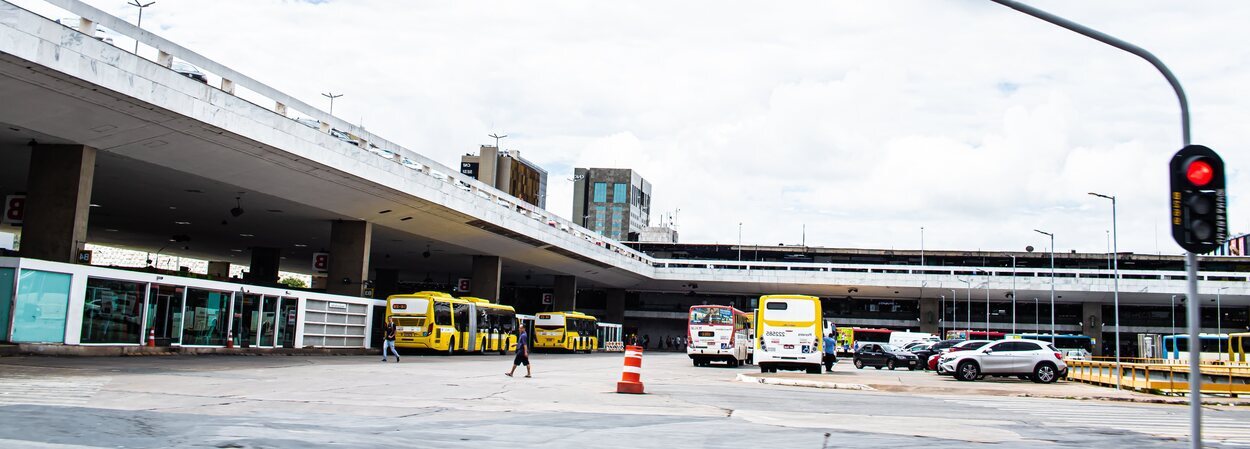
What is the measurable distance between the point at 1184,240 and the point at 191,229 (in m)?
56.8

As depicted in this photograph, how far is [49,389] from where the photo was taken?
15633 millimetres

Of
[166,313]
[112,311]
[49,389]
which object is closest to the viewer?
[49,389]

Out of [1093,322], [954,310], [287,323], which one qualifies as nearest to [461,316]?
[287,323]

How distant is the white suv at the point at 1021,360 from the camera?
34656mm

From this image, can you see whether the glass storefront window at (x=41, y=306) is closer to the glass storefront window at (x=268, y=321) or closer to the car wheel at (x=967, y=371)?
the glass storefront window at (x=268, y=321)

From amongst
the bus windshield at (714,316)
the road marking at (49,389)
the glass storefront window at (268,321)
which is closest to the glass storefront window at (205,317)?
the glass storefront window at (268,321)

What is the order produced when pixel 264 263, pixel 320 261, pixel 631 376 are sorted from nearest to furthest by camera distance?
pixel 631 376, pixel 320 261, pixel 264 263

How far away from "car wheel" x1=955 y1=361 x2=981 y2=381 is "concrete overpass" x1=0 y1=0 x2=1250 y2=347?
22.0 metres

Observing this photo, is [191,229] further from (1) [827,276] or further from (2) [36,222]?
(1) [827,276]

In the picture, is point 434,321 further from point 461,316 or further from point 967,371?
point 967,371

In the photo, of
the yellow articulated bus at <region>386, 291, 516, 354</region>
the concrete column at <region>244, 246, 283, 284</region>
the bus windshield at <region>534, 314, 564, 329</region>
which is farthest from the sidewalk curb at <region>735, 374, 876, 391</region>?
the concrete column at <region>244, 246, 283, 284</region>

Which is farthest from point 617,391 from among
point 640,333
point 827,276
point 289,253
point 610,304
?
point 640,333

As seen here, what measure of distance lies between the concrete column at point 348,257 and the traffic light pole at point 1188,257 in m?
38.1

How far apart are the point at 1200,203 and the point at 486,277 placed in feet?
180
